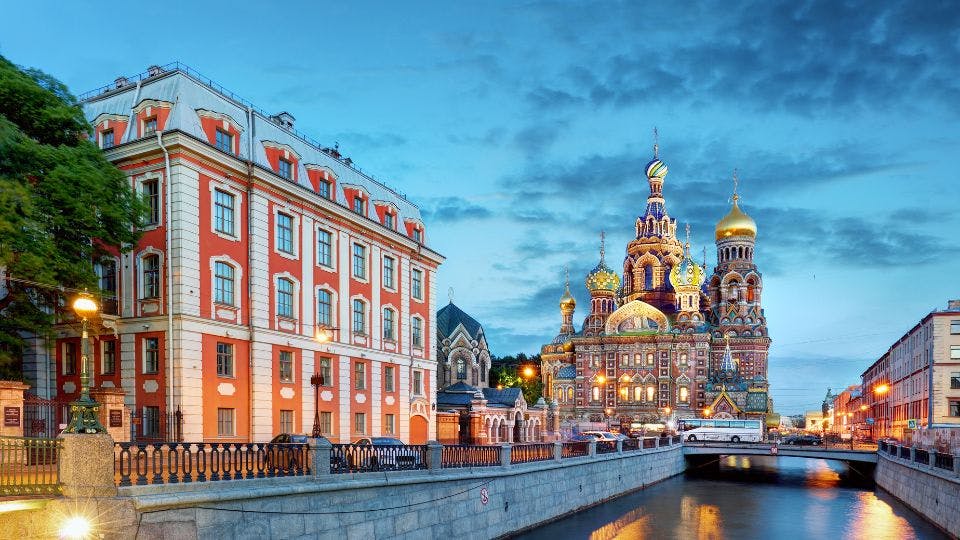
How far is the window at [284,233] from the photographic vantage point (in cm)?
3278

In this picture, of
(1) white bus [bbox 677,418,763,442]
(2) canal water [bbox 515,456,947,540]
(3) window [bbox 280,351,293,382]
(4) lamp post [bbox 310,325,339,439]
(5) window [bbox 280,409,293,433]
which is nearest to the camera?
(4) lamp post [bbox 310,325,339,439]

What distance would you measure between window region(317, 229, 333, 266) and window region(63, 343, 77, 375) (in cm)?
1043

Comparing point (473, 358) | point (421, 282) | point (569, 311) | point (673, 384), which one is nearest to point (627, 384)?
point (673, 384)

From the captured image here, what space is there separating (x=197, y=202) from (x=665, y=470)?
40076 mm

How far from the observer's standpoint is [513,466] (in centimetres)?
2975

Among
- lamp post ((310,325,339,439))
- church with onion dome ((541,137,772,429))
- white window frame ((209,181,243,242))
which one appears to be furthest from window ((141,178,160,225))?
church with onion dome ((541,137,772,429))

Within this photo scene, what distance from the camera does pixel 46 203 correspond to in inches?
950

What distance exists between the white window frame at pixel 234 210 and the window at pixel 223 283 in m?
1.13

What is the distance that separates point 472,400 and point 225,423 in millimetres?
26931

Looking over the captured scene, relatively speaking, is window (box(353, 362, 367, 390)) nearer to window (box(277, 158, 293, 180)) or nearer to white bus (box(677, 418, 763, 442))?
window (box(277, 158, 293, 180))

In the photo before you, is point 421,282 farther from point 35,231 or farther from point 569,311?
point 569,311

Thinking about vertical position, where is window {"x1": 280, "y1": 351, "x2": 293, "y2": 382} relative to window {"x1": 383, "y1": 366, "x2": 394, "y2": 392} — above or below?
above

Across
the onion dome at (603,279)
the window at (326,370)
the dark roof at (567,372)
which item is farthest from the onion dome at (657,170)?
the window at (326,370)

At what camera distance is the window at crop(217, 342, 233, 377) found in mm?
29250
